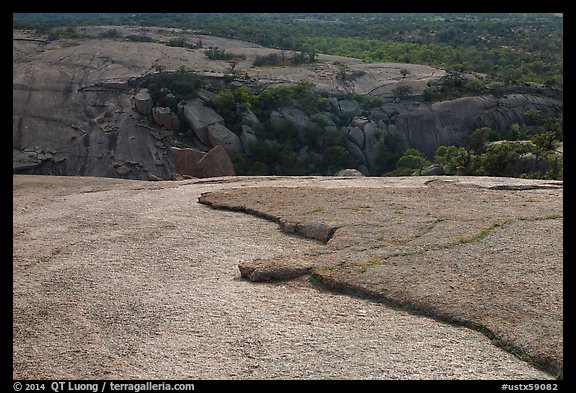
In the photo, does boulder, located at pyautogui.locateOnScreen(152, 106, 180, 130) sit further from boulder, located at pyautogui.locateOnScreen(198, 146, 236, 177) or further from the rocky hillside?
boulder, located at pyautogui.locateOnScreen(198, 146, 236, 177)

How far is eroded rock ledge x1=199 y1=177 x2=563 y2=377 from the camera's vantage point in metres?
5.45

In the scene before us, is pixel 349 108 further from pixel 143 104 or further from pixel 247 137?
pixel 143 104

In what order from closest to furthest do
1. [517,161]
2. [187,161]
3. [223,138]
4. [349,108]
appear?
[517,161]
[187,161]
[223,138]
[349,108]

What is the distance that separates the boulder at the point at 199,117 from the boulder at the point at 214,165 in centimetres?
1349

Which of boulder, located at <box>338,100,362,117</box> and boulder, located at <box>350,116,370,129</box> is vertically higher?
boulder, located at <box>338,100,362,117</box>

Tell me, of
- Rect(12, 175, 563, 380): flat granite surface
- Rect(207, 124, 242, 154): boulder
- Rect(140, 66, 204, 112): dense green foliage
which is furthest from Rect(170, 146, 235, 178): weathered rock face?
Rect(140, 66, 204, 112): dense green foliage

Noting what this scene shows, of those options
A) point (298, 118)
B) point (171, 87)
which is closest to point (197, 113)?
point (171, 87)

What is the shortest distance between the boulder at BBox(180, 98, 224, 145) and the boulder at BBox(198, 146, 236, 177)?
13486 mm

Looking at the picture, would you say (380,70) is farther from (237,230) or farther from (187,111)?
(237,230)

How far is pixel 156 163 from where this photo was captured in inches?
1077

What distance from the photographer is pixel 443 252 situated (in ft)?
22.7

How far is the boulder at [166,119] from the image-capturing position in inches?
1166

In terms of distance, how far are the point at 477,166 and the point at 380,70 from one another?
2611 centimetres

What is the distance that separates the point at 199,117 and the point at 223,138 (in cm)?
181
